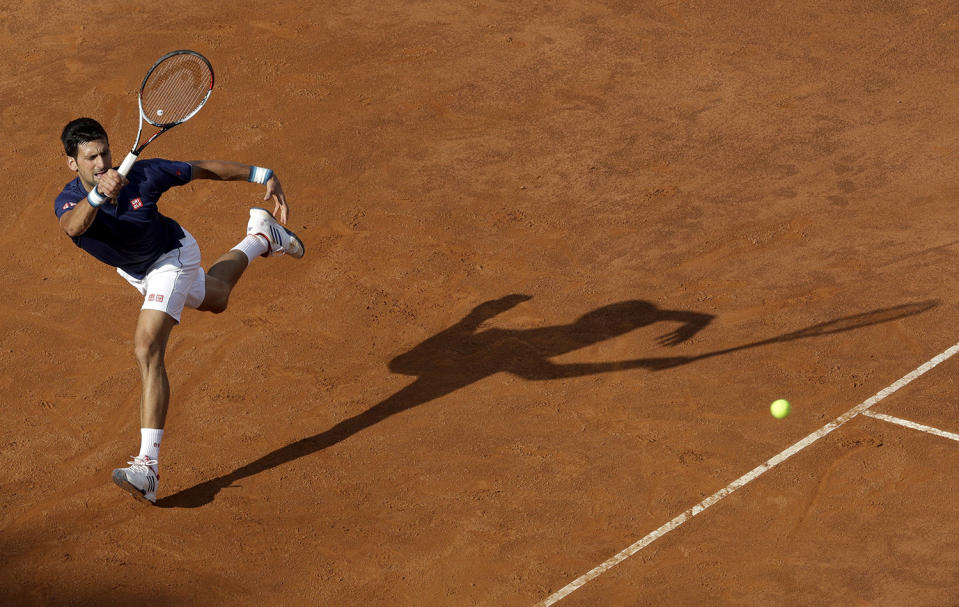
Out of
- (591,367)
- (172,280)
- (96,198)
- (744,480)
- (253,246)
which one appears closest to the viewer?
(96,198)

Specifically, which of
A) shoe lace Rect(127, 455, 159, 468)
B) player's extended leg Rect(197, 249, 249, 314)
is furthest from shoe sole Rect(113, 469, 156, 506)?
player's extended leg Rect(197, 249, 249, 314)

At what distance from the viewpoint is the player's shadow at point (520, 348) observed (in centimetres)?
791

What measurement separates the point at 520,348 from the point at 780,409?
2013mm

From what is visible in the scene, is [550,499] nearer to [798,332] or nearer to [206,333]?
[798,332]

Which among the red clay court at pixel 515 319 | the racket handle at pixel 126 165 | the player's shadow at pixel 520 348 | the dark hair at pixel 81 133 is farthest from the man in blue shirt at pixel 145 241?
the player's shadow at pixel 520 348

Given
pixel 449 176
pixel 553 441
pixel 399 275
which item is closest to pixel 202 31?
pixel 449 176

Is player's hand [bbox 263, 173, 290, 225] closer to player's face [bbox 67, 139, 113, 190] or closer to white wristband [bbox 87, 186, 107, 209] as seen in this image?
player's face [bbox 67, 139, 113, 190]

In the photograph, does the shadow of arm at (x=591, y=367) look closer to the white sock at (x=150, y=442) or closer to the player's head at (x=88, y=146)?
the white sock at (x=150, y=442)

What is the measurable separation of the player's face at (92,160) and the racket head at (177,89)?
0.84 m

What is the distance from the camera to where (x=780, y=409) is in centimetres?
738

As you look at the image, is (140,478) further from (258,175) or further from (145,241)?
(258,175)

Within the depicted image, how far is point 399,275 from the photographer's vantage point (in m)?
9.20

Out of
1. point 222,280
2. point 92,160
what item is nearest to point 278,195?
point 222,280

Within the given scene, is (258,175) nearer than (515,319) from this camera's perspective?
Yes
